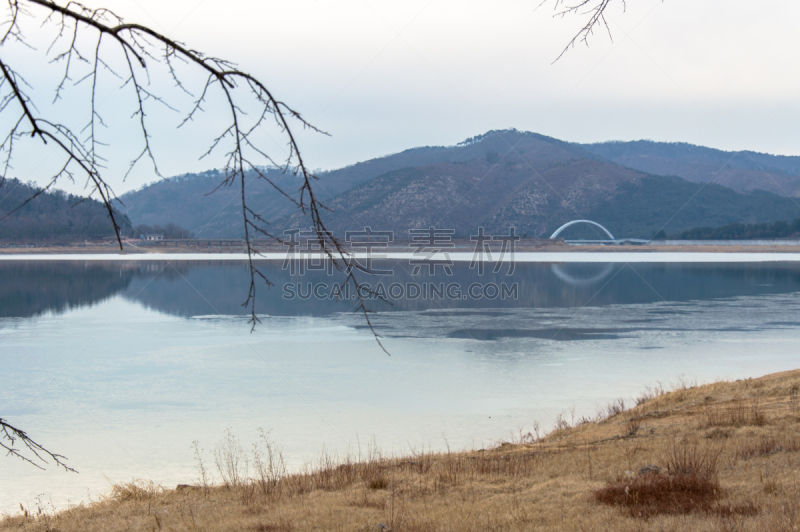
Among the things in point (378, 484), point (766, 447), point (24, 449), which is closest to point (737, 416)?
point (766, 447)

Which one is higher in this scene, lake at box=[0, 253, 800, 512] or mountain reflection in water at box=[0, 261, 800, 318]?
mountain reflection in water at box=[0, 261, 800, 318]

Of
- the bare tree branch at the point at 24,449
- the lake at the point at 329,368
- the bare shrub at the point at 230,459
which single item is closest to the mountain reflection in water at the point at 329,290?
the lake at the point at 329,368

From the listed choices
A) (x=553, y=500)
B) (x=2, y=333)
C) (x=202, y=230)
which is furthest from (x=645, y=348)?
(x=202, y=230)

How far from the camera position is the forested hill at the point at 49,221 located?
101188 mm

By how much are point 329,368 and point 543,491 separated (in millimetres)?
9763

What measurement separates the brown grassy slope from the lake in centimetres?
175

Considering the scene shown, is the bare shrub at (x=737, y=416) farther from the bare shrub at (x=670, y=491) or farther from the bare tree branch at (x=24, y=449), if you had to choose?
the bare tree branch at (x=24, y=449)

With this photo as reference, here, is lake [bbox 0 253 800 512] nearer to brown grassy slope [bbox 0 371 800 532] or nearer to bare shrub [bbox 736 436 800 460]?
brown grassy slope [bbox 0 371 800 532]

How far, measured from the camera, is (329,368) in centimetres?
1514

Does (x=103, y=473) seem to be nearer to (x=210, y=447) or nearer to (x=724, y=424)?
(x=210, y=447)

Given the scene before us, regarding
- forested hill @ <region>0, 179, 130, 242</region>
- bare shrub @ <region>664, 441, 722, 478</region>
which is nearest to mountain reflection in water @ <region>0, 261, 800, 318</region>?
bare shrub @ <region>664, 441, 722, 478</region>

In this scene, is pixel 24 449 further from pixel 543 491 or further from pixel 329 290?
pixel 329 290

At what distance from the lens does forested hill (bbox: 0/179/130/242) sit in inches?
3984

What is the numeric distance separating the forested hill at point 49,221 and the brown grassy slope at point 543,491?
92181 millimetres
